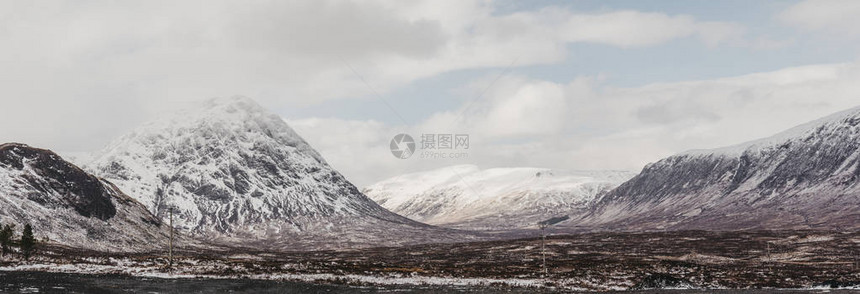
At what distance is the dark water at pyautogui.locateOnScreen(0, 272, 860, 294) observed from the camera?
5894cm

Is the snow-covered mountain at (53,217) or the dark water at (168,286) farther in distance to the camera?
the snow-covered mountain at (53,217)

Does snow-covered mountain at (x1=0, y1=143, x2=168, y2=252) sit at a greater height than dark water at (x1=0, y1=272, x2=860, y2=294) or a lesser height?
greater

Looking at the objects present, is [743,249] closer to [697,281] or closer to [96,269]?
[697,281]

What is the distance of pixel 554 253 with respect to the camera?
166 metres

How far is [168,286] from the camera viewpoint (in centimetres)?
6475

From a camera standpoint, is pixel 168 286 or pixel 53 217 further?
pixel 53 217

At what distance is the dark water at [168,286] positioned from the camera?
58938 mm

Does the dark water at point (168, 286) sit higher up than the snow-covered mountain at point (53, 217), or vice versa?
the snow-covered mountain at point (53, 217)

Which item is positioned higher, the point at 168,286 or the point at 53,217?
the point at 53,217

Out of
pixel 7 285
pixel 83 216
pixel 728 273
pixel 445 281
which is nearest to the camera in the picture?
pixel 7 285

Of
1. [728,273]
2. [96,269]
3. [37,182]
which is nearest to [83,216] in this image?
[37,182]

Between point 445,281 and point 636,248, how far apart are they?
10951 cm

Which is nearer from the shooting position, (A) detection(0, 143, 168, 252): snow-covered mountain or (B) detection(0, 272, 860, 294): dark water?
(B) detection(0, 272, 860, 294): dark water

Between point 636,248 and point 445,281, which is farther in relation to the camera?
point 636,248
